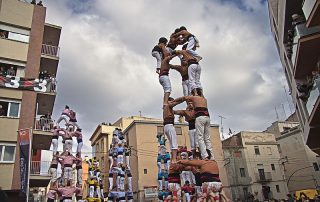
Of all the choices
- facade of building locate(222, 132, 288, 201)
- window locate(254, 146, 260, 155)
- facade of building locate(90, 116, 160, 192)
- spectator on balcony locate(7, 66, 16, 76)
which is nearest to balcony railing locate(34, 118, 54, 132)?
spectator on balcony locate(7, 66, 16, 76)

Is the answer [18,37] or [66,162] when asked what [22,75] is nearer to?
[18,37]

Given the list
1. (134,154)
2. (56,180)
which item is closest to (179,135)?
(134,154)

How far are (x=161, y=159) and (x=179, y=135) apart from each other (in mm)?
22829

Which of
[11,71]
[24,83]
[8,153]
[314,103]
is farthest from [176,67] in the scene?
[11,71]

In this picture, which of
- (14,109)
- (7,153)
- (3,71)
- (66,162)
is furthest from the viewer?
(3,71)

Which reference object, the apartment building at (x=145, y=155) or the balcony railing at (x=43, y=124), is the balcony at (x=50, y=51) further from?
the apartment building at (x=145, y=155)

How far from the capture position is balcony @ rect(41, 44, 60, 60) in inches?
968

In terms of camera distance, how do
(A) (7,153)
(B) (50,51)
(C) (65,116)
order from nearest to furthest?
1. (C) (65,116)
2. (A) (7,153)
3. (B) (50,51)

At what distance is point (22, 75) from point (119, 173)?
415 inches

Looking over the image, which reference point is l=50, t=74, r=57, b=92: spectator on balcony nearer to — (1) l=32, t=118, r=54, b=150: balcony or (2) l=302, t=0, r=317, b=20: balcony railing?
(1) l=32, t=118, r=54, b=150: balcony

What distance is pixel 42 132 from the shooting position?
22016 millimetres

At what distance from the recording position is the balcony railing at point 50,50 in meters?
24.8

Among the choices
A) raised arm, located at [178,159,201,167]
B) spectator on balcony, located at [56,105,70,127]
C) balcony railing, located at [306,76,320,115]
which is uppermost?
spectator on balcony, located at [56,105,70,127]

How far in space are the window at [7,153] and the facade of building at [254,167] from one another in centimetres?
3126
